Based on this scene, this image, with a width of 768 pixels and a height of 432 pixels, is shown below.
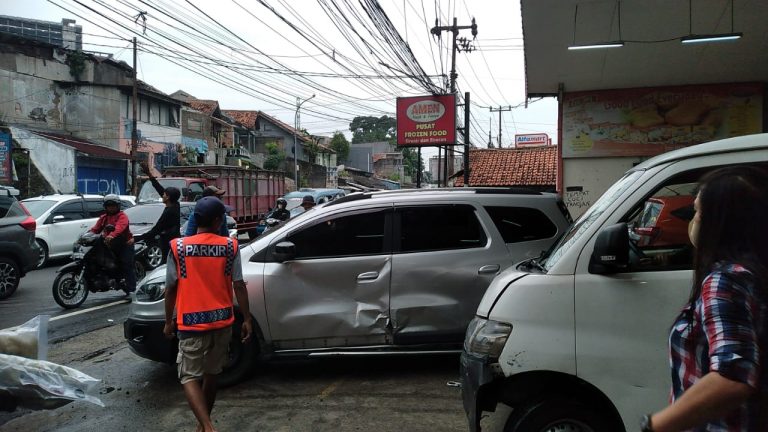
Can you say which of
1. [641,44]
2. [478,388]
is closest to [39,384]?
[478,388]

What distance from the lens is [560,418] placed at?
2.64 metres

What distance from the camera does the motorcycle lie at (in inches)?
306

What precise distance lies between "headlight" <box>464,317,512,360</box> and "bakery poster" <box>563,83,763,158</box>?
10366 millimetres

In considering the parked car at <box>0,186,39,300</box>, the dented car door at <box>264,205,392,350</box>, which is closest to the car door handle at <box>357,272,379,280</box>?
the dented car door at <box>264,205,392,350</box>

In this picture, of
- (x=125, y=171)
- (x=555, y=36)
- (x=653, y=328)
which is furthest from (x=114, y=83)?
(x=653, y=328)

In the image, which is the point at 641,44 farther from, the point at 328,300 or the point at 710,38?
the point at 328,300

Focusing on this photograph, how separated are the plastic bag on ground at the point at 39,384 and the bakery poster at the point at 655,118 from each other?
11.0m

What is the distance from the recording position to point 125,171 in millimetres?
29422

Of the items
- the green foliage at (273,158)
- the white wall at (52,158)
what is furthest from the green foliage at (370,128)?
the white wall at (52,158)

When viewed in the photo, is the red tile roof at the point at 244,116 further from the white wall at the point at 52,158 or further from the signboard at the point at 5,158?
the signboard at the point at 5,158

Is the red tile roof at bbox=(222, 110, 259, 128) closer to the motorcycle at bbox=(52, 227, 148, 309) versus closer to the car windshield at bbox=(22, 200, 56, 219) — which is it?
the car windshield at bbox=(22, 200, 56, 219)

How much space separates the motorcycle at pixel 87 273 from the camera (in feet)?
25.5

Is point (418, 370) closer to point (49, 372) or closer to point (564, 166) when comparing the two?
point (49, 372)

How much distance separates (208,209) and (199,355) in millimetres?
925
